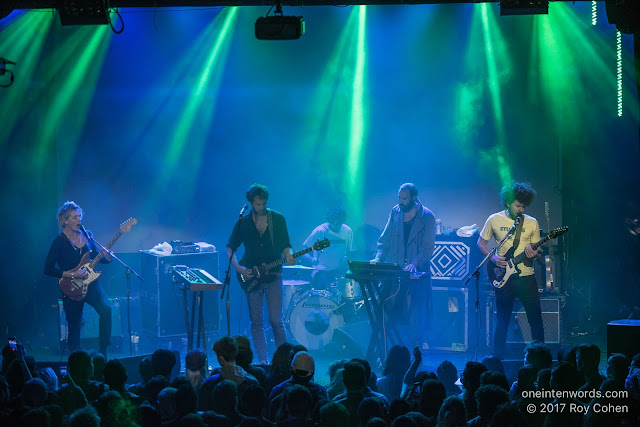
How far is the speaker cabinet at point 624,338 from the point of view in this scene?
6.96 m

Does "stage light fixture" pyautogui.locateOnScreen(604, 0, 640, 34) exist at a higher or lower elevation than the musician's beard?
higher

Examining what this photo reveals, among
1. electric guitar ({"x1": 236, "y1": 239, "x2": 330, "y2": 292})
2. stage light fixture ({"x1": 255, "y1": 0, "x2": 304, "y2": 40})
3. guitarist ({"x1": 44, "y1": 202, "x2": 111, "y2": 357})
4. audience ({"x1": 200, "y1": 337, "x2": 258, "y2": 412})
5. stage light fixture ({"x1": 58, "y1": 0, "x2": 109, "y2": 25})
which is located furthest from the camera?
guitarist ({"x1": 44, "y1": 202, "x2": 111, "y2": 357})

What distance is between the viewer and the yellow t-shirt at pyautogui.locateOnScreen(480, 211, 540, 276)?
28.7ft

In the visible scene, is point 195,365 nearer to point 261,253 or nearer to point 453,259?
point 261,253

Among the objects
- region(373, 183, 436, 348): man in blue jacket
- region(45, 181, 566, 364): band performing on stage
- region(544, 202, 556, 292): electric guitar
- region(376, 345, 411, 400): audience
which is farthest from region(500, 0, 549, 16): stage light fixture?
region(376, 345, 411, 400): audience

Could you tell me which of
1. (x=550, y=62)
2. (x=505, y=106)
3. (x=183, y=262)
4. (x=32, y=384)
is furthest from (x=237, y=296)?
(x=32, y=384)

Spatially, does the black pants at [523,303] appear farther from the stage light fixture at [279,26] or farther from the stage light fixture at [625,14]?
the stage light fixture at [279,26]

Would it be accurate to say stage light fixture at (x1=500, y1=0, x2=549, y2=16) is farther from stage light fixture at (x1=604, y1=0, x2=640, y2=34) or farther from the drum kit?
the drum kit

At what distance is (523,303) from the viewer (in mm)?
8734

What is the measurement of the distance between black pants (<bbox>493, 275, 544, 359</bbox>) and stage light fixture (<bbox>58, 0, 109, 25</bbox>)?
5.92 m

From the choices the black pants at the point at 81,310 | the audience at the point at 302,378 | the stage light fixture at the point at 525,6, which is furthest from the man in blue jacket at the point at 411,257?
the audience at the point at 302,378

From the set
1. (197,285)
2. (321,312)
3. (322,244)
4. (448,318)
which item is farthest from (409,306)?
(197,285)

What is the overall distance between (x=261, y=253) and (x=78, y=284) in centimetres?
235

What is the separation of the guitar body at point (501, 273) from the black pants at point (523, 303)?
5 cm
